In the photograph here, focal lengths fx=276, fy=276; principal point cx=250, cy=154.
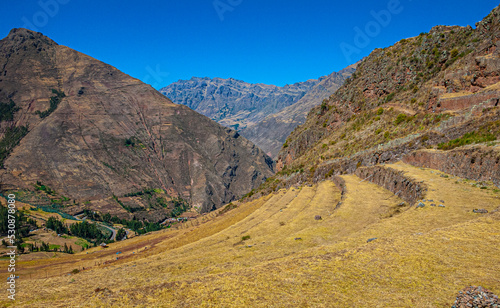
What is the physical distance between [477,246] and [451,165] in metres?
20.2

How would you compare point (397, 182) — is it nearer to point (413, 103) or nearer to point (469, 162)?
point (469, 162)

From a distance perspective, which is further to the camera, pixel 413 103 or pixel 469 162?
pixel 413 103

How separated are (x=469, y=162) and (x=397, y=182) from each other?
670cm

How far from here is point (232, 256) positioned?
20.3 metres

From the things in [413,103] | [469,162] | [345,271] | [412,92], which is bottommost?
[345,271]

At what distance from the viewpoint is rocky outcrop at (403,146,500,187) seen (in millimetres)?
23172

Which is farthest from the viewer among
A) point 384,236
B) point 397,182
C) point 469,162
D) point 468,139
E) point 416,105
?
point 416,105

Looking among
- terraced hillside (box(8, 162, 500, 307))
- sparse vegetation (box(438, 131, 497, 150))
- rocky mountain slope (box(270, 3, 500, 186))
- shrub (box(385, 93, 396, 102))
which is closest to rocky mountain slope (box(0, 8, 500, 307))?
terraced hillside (box(8, 162, 500, 307))

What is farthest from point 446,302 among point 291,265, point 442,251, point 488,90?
point 488,90

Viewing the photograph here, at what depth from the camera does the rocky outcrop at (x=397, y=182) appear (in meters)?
25.1

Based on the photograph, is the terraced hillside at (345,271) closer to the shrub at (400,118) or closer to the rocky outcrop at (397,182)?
the rocky outcrop at (397,182)

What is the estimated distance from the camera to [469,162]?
86.9 ft

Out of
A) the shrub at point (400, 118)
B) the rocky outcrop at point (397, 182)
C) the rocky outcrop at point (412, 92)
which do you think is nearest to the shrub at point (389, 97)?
the rocky outcrop at point (412, 92)

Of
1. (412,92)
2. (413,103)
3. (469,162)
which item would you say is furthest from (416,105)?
(469,162)
